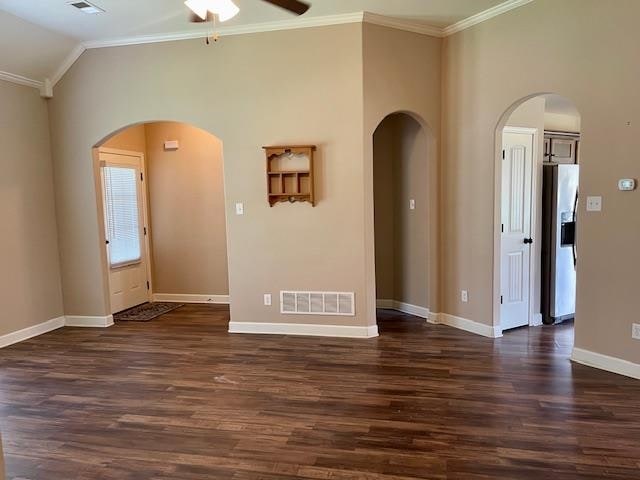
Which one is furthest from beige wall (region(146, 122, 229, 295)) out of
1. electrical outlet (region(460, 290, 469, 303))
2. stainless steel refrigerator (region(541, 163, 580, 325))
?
stainless steel refrigerator (region(541, 163, 580, 325))

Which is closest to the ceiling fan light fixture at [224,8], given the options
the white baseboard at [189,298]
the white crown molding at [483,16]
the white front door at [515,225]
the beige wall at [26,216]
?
the white crown molding at [483,16]

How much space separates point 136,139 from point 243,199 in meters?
2.39

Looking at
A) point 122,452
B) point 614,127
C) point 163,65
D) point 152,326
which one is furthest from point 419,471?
point 163,65

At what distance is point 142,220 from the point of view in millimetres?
6441

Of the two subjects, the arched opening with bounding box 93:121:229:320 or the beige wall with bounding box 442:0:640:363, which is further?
the arched opening with bounding box 93:121:229:320

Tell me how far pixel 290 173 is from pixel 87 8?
2312 mm

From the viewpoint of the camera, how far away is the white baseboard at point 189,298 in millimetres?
6430

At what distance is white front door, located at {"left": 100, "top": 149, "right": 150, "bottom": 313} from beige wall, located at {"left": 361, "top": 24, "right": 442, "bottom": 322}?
3.30 meters

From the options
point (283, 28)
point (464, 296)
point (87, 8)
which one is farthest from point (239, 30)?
point (464, 296)

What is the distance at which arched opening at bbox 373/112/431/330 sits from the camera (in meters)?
5.29

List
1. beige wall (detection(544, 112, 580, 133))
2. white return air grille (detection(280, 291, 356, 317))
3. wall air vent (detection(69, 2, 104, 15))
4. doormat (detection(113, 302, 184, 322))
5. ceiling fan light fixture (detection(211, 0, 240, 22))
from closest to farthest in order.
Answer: ceiling fan light fixture (detection(211, 0, 240, 22)) < wall air vent (detection(69, 2, 104, 15)) < white return air grille (detection(280, 291, 356, 317)) < doormat (detection(113, 302, 184, 322)) < beige wall (detection(544, 112, 580, 133))

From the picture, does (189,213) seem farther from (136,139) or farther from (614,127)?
(614,127)

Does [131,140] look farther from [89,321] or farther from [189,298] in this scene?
[89,321]

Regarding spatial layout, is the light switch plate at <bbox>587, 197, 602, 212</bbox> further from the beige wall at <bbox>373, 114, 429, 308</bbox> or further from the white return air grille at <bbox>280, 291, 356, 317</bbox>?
the white return air grille at <bbox>280, 291, 356, 317</bbox>
